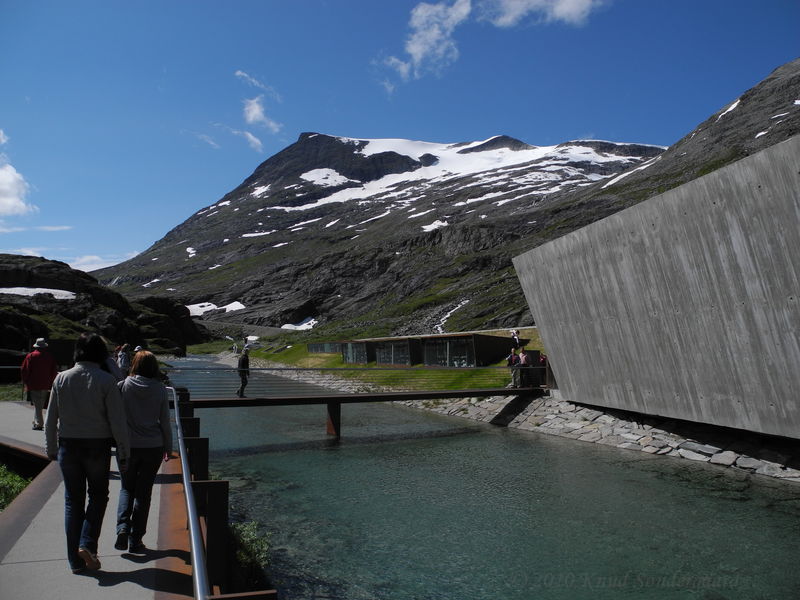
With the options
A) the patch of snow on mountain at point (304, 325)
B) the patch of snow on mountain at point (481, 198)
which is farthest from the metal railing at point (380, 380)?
the patch of snow on mountain at point (481, 198)

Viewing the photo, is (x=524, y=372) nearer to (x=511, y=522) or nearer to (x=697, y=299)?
(x=697, y=299)

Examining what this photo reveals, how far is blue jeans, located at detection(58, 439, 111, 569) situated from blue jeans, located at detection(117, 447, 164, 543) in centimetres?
52

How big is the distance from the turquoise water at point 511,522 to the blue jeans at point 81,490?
12.9ft

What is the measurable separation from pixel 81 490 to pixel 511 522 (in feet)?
30.1

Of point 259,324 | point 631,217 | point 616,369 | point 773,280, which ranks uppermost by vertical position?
point 259,324

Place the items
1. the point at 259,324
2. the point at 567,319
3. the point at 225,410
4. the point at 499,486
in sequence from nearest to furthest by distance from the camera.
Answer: the point at 499,486
the point at 567,319
the point at 225,410
the point at 259,324

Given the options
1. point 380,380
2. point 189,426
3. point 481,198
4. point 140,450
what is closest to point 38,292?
point 380,380

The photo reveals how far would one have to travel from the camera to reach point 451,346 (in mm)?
35750

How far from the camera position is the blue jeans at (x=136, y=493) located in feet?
21.2

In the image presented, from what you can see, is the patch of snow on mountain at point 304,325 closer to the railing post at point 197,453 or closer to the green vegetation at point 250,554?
the railing post at point 197,453

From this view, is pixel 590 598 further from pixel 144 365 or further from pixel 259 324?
pixel 259 324

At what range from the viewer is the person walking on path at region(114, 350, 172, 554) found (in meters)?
6.49

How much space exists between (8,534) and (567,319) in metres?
19.7

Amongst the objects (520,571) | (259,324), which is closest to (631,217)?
(520,571)
